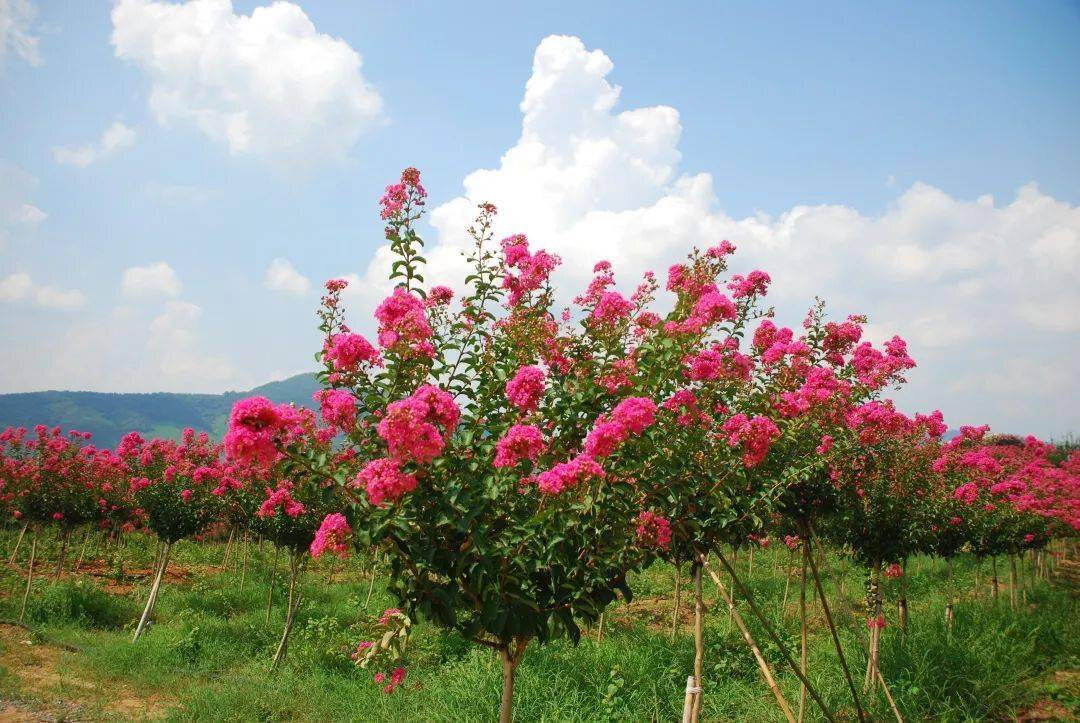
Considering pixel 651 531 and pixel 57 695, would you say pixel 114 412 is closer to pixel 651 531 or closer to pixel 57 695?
pixel 57 695

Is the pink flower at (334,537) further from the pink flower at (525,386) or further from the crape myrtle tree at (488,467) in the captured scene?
→ the pink flower at (525,386)

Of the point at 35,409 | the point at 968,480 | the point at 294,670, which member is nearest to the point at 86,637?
the point at 294,670

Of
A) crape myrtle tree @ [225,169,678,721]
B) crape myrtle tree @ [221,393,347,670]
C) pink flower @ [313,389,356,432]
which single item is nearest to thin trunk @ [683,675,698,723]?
crape myrtle tree @ [225,169,678,721]

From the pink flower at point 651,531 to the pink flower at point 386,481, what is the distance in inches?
47.9

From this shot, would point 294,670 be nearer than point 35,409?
Yes

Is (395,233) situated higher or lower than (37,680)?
higher

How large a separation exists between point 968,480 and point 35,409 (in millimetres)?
158320

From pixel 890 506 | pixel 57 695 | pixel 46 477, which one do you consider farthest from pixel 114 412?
pixel 890 506

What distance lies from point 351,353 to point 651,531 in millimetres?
1683

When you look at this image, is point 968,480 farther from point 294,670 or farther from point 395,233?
point 294,670

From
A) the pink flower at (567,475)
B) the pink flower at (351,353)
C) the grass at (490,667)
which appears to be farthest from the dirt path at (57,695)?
the pink flower at (567,475)

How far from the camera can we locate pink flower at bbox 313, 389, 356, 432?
2.71 m

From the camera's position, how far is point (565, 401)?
10.3 ft

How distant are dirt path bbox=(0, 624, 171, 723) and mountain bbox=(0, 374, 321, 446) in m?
102
